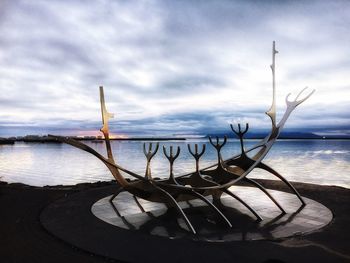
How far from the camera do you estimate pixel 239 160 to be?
12344 mm

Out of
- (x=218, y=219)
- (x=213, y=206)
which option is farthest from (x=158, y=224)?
(x=218, y=219)

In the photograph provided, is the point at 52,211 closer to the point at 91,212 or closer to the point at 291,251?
the point at 91,212

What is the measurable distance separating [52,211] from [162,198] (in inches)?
160

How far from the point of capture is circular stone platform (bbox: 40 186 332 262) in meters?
8.27

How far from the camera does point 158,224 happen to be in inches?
399

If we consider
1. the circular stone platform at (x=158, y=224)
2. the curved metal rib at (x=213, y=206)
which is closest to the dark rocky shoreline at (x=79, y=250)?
the circular stone platform at (x=158, y=224)

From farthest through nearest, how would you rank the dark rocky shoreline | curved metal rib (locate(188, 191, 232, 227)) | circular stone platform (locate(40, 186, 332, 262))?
curved metal rib (locate(188, 191, 232, 227))
circular stone platform (locate(40, 186, 332, 262))
the dark rocky shoreline

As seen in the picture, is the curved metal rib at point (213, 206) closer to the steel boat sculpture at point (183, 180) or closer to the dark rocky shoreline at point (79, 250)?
the steel boat sculpture at point (183, 180)

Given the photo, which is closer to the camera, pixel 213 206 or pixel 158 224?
pixel 213 206

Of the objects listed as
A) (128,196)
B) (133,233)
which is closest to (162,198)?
(133,233)

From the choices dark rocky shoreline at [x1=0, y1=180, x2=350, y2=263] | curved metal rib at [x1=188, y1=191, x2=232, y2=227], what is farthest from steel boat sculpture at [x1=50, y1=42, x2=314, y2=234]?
dark rocky shoreline at [x1=0, y1=180, x2=350, y2=263]

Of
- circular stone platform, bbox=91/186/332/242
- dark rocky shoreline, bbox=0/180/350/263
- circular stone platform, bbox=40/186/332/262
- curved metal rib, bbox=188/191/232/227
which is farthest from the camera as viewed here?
curved metal rib, bbox=188/191/232/227

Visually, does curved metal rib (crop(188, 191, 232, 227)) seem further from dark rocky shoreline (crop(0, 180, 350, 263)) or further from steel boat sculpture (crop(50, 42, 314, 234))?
dark rocky shoreline (crop(0, 180, 350, 263))

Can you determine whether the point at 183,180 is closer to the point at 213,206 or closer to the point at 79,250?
the point at 213,206
